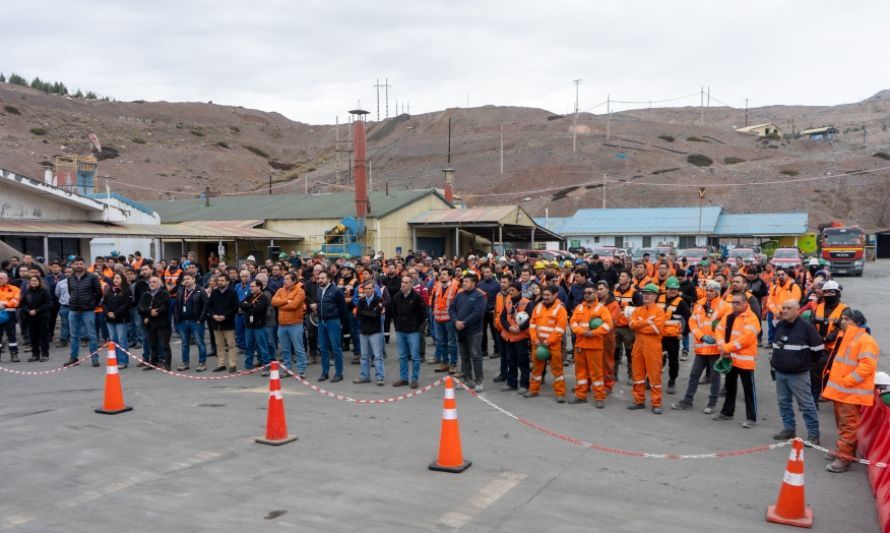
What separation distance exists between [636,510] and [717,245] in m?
52.2

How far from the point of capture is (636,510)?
5469mm

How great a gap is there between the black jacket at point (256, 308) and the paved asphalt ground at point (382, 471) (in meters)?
2.05

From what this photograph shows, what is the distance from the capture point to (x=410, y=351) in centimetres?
1043

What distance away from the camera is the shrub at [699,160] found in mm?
92700

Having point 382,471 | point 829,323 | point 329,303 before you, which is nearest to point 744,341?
point 829,323

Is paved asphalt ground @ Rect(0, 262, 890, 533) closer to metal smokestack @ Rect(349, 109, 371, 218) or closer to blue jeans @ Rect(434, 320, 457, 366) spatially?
blue jeans @ Rect(434, 320, 457, 366)

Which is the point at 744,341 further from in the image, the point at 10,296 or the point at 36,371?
the point at 10,296

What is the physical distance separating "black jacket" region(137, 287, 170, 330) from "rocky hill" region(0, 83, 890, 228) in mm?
62936

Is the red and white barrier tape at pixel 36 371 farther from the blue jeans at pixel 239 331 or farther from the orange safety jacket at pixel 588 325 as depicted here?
the orange safety jacket at pixel 588 325

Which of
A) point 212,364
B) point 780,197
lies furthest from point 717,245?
point 212,364

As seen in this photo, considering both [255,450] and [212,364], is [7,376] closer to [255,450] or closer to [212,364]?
[212,364]

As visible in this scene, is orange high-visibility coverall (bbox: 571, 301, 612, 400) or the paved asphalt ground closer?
the paved asphalt ground

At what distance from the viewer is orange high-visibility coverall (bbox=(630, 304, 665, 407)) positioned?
8742 millimetres

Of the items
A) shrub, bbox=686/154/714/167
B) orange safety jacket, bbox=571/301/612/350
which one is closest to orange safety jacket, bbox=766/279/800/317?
orange safety jacket, bbox=571/301/612/350
